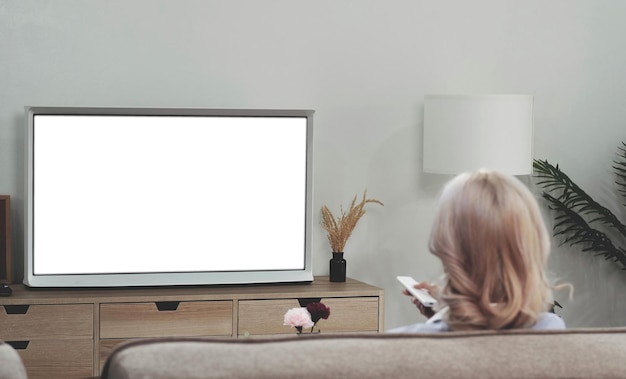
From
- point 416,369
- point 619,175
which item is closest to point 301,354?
point 416,369

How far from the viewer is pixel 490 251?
1.38 m

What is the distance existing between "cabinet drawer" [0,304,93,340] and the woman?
2430 mm

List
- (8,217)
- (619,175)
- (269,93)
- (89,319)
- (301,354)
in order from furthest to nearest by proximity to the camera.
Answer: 1. (619,175)
2. (269,93)
3. (8,217)
4. (89,319)
5. (301,354)

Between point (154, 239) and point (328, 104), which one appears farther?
point (328, 104)

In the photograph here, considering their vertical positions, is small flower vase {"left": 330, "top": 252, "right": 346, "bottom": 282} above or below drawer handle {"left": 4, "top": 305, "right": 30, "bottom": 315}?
above

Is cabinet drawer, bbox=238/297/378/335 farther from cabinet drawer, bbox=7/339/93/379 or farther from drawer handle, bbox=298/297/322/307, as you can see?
cabinet drawer, bbox=7/339/93/379

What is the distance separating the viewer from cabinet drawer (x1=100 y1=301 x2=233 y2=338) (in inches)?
141

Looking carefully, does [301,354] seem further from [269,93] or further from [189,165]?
[269,93]

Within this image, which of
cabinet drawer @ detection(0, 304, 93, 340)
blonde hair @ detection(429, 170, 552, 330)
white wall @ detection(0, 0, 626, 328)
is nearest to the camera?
blonde hair @ detection(429, 170, 552, 330)

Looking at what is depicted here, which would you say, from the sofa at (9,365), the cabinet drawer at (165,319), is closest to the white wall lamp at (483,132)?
the cabinet drawer at (165,319)

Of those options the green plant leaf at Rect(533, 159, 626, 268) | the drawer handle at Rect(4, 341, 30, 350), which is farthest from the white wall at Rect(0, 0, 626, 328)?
the drawer handle at Rect(4, 341, 30, 350)

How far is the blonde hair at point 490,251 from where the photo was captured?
1371mm

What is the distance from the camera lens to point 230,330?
12.1 ft

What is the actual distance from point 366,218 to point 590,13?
5.36ft
